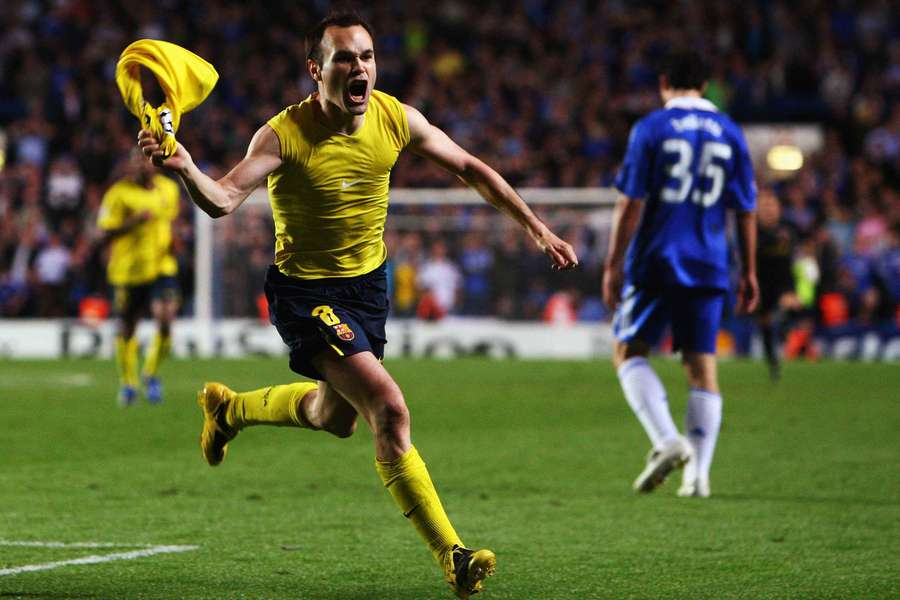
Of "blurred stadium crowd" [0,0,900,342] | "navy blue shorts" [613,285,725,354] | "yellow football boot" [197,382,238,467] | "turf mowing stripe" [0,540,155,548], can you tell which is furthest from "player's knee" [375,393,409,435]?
"blurred stadium crowd" [0,0,900,342]

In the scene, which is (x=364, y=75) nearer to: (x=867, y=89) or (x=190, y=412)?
(x=190, y=412)

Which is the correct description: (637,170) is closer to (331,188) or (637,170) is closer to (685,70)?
(685,70)

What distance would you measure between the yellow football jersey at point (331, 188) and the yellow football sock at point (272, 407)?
2.80 feet

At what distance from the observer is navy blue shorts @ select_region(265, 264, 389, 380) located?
5.59 meters

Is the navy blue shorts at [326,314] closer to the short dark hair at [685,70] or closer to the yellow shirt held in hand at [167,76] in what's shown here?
the yellow shirt held in hand at [167,76]

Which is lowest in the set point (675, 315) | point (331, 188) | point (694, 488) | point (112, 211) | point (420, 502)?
point (694, 488)

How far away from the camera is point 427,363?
20.5 metres

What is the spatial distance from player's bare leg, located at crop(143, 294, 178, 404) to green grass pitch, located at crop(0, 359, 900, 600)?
213 mm

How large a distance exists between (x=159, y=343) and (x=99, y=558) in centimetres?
818

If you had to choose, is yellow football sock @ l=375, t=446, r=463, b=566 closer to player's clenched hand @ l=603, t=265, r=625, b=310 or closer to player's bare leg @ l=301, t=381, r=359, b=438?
player's bare leg @ l=301, t=381, r=359, b=438

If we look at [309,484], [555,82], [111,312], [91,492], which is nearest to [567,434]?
[309,484]

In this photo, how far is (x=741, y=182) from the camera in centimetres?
818

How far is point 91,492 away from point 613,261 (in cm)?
295

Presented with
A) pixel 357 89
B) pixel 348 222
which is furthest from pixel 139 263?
pixel 357 89
